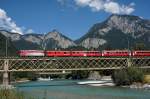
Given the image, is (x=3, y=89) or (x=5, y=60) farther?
(x=5, y=60)

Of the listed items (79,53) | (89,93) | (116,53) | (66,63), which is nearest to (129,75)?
(116,53)

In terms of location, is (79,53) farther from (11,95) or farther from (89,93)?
(11,95)

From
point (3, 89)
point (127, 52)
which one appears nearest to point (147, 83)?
point (127, 52)

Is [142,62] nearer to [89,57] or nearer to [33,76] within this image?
[89,57]

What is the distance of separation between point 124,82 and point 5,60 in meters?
27.3

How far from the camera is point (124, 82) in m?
86.8

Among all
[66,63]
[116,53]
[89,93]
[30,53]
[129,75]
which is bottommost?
[89,93]

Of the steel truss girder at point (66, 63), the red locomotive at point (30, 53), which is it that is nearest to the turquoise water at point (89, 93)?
the steel truss girder at point (66, 63)

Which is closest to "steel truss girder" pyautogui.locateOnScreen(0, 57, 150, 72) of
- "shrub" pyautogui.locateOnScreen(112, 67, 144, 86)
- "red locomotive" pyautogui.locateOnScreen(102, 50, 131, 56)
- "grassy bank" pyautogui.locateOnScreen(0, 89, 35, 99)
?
"red locomotive" pyautogui.locateOnScreen(102, 50, 131, 56)

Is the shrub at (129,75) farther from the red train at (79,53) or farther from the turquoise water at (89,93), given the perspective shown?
the turquoise water at (89,93)

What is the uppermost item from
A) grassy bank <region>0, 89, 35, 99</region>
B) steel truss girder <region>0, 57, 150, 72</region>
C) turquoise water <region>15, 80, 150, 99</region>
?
steel truss girder <region>0, 57, 150, 72</region>

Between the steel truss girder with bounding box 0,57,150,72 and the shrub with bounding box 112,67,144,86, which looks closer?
the steel truss girder with bounding box 0,57,150,72

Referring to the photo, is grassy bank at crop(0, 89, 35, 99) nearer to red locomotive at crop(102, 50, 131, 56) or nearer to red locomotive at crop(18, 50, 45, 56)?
red locomotive at crop(18, 50, 45, 56)

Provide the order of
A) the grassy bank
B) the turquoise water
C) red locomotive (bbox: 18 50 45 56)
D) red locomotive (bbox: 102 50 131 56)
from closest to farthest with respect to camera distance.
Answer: the grassy bank, the turquoise water, red locomotive (bbox: 18 50 45 56), red locomotive (bbox: 102 50 131 56)
